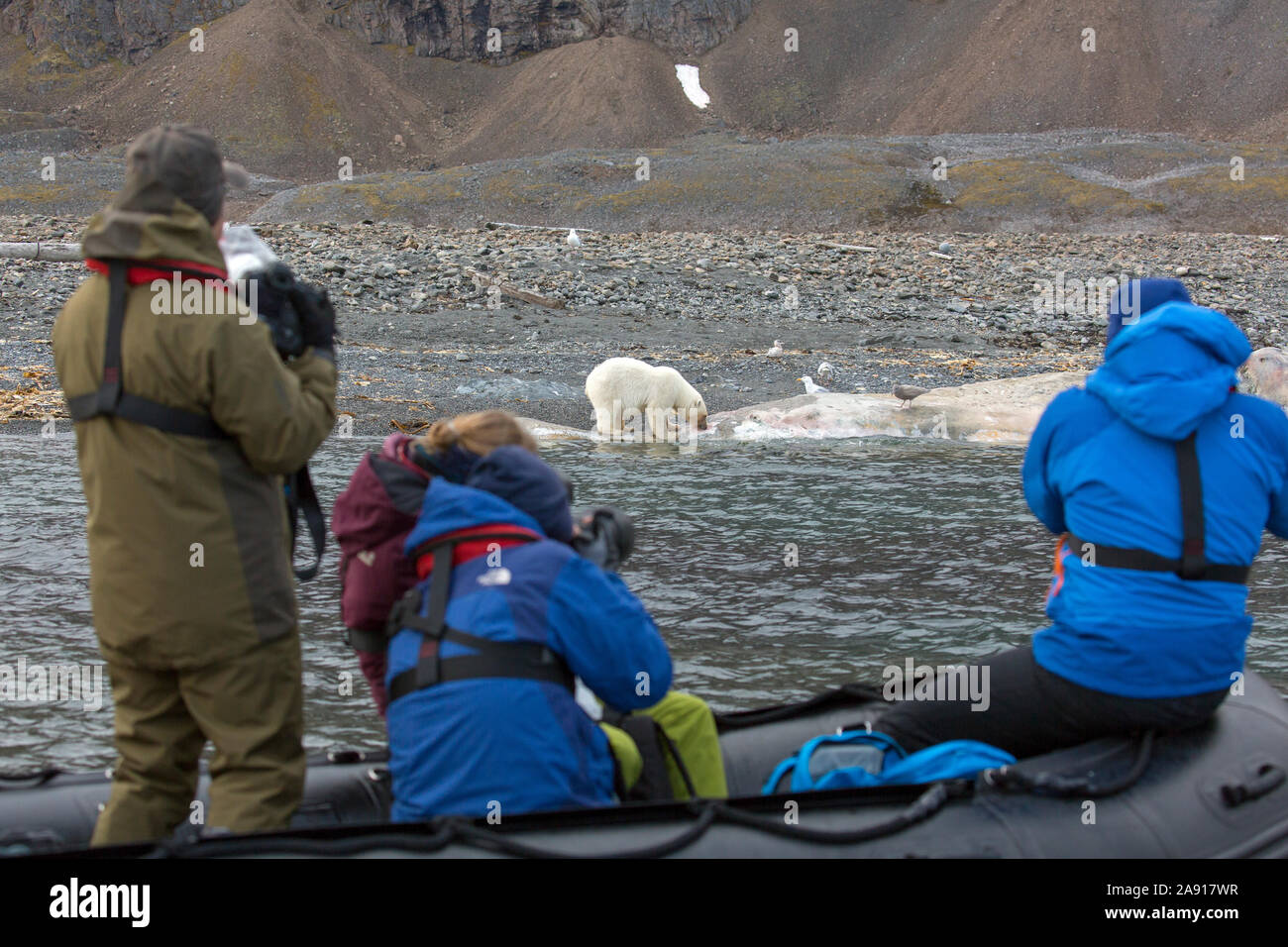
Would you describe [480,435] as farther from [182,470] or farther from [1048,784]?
[1048,784]

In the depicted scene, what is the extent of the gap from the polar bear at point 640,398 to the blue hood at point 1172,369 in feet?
31.0

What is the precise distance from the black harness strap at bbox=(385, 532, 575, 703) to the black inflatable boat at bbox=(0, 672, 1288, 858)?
0.37m

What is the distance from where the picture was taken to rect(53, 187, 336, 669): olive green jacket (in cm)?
303

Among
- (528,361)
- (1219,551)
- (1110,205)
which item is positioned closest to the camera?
(1219,551)

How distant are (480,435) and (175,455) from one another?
31.7 inches

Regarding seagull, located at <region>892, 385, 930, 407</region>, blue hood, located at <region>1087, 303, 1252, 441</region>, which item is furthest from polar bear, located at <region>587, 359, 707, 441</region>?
blue hood, located at <region>1087, 303, 1252, 441</region>

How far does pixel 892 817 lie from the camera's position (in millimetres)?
3404

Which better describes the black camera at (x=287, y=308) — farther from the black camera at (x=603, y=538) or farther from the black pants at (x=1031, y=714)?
the black pants at (x=1031, y=714)

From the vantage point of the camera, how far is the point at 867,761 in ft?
12.6

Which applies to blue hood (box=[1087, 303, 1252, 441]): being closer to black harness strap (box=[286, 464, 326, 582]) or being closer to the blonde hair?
the blonde hair

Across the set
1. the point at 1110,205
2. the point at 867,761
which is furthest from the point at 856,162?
the point at 867,761

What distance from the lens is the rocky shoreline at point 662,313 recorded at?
15.1 meters
